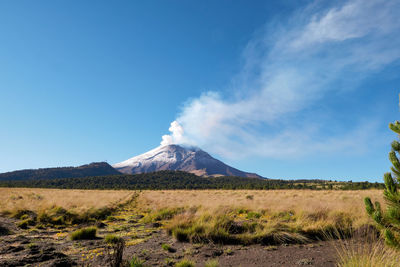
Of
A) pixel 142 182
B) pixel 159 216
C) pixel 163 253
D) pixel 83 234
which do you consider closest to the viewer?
pixel 163 253

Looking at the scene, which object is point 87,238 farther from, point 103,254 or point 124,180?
point 124,180

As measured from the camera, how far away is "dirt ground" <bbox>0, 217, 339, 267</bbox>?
5070mm

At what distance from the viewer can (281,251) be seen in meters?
6.23

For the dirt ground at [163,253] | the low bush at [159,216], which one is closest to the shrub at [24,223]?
the dirt ground at [163,253]

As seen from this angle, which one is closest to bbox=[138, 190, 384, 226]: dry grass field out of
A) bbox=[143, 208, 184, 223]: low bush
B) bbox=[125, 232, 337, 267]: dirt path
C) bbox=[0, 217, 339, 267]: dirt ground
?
bbox=[143, 208, 184, 223]: low bush

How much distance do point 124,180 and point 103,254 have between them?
112 meters

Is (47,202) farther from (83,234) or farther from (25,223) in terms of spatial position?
(83,234)

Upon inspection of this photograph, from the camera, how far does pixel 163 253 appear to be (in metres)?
5.86

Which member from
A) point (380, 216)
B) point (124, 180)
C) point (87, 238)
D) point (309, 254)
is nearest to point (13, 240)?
point (87, 238)

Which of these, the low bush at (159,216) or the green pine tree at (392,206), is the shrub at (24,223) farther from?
the green pine tree at (392,206)

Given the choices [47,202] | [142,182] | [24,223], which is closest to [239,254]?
[24,223]

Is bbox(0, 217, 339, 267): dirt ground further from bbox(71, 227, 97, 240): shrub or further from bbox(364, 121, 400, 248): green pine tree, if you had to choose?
bbox(364, 121, 400, 248): green pine tree

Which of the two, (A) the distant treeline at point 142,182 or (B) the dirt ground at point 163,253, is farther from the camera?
(A) the distant treeline at point 142,182

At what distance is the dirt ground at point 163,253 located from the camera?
5.07 m
